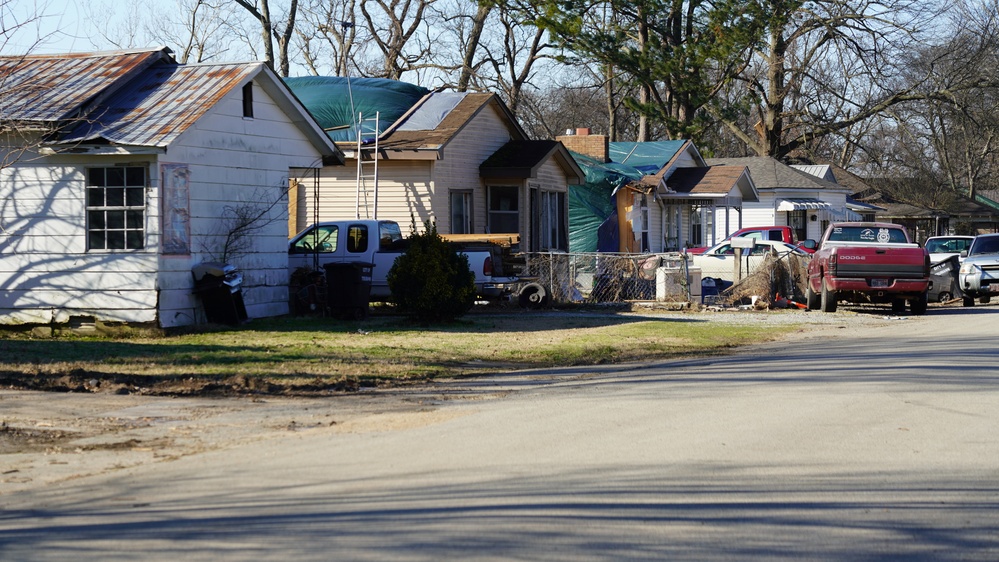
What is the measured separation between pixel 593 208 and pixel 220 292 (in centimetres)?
1809

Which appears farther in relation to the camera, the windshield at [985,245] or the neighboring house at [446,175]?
the windshield at [985,245]

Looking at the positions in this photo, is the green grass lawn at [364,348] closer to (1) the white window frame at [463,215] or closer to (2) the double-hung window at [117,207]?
(2) the double-hung window at [117,207]

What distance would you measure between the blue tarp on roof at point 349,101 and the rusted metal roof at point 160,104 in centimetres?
791

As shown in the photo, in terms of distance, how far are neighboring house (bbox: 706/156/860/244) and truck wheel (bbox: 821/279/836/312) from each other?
2436 centimetres

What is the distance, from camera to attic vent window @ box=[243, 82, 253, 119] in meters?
20.2

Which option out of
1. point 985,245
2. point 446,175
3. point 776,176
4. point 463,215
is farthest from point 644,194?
point 776,176

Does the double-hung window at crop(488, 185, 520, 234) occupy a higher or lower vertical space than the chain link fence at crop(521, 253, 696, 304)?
higher

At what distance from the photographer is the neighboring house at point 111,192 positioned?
1767 cm

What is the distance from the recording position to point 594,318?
2209 centimetres

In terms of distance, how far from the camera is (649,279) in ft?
84.9

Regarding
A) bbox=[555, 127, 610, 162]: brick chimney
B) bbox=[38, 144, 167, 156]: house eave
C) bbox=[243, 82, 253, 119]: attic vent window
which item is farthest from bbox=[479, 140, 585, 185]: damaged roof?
bbox=[38, 144, 167, 156]: house eave

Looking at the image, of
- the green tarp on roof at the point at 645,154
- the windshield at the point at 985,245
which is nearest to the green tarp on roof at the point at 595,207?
the green tarp on roof at the point at 645,154

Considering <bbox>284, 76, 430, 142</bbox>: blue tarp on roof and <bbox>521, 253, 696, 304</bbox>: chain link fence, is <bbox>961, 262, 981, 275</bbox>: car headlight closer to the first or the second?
<bbox>521, 253, 696, 304</bbox>: chain link fence

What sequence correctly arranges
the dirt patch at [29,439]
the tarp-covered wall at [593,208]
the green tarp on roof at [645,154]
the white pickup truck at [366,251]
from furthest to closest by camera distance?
the green tarp on roof at [645,154] → the tarp-covered wall at [593,208] → the white pickup truck at [366,251] → the dirt patch at [29,439]
